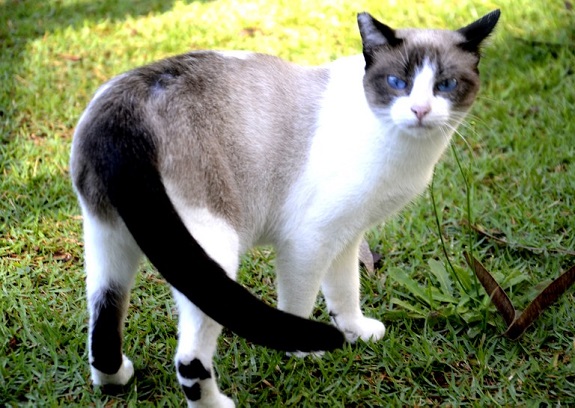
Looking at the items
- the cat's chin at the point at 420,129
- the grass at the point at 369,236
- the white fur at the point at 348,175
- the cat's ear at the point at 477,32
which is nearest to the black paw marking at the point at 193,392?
the grass at the point at 369,236

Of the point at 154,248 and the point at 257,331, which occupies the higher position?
the point at 154,248

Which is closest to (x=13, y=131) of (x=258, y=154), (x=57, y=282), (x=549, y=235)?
(x=57, y=282)

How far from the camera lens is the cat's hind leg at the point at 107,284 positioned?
2408 millimetres

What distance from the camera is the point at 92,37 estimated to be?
5.66 meters

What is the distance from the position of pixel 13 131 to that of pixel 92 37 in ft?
4.92

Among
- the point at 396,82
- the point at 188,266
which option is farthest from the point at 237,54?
the point at 188,266

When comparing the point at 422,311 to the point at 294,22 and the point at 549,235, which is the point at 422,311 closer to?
the point at 549,235

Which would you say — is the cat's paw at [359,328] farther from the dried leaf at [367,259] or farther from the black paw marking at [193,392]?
the black paw marking at [193,392]

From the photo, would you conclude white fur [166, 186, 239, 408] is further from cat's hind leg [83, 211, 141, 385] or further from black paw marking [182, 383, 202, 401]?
cat's hind leg [83, 211, 141, 385]

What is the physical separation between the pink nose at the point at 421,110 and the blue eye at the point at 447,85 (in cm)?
14

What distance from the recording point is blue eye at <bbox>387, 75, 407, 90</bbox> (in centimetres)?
256

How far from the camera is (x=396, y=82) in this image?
2561mm

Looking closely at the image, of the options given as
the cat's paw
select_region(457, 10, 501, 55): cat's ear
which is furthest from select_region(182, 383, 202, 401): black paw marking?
select_region(457, 10, 501, 55): cat's ear

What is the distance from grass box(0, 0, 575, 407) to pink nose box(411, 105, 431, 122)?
1.03 meters
